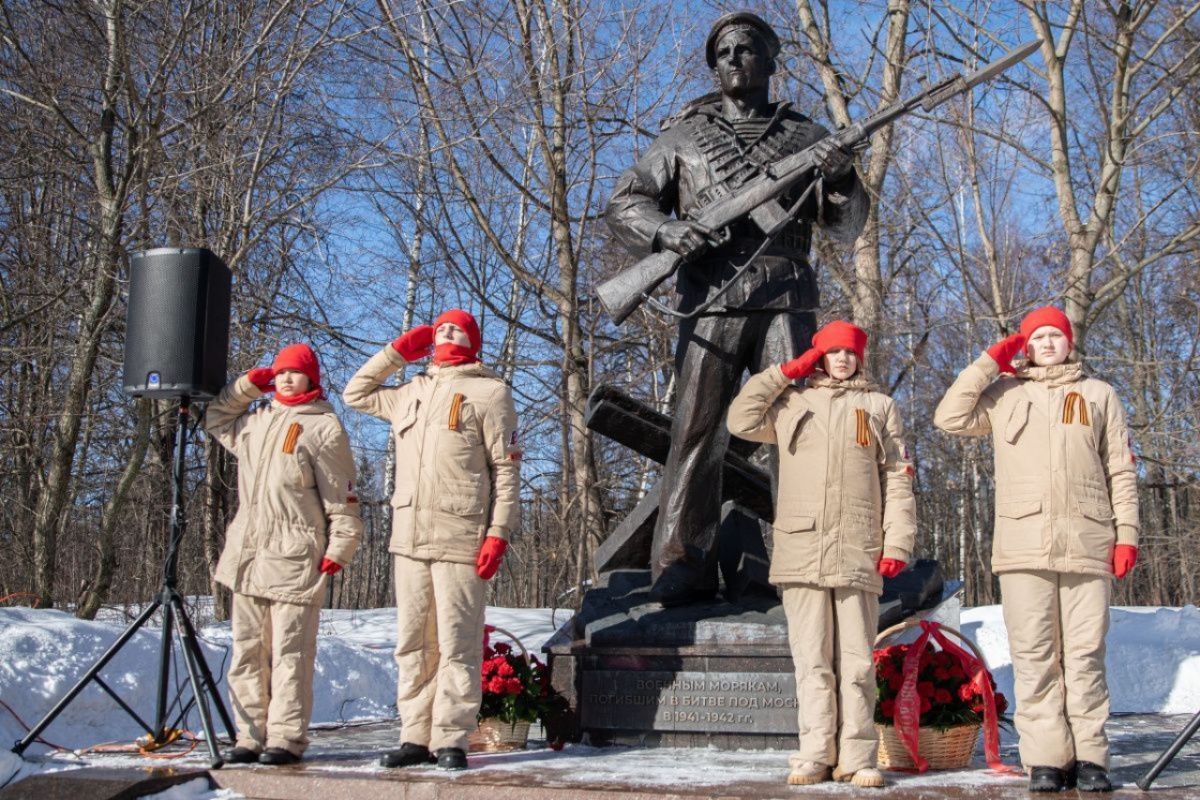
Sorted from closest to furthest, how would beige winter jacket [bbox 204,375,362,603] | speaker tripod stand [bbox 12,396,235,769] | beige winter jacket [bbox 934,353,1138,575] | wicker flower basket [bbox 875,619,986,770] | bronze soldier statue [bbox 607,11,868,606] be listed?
1. beige winter jacket [bbox 934,353,1138,575]
2. wicker flower basket [bbox 875,619,986,770]
3. speaker tripod stand [bbox 12,396,235,769]
4. beige winter jacket [bbox 204,375,362,603]
5. bronze soldier statue [bbox 607,11,868,606]

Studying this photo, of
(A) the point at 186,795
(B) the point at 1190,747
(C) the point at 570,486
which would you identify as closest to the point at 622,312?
(A) the point at 186,795

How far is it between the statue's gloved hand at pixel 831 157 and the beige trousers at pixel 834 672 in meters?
2.02

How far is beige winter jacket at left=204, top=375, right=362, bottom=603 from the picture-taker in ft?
16.5

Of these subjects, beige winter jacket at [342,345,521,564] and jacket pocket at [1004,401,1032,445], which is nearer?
jacket pocket at [1004,401,1032,445]

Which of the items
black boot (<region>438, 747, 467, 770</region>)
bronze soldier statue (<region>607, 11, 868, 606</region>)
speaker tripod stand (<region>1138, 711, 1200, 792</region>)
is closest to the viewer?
speaker tripod stand (<region>1138, 711, 1200, 792</region>)

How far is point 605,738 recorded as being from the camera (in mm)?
5469

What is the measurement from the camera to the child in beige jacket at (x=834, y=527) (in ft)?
14.4

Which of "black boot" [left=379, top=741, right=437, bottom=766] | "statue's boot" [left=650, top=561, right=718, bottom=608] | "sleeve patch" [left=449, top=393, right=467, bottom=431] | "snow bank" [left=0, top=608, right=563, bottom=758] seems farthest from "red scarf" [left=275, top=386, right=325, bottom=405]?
"statue's boot" [left=650, top=561, right=718, bottom=608]

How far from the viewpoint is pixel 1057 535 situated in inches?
167

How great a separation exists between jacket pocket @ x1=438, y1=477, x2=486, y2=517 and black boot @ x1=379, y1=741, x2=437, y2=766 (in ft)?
3.25

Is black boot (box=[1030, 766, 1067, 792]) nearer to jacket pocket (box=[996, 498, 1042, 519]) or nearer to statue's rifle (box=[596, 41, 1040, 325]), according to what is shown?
jacket pocket (box=[996, 498, 1042, 519])

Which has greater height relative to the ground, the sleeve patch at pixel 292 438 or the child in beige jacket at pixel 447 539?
the sleeve patch at pixel 292 438

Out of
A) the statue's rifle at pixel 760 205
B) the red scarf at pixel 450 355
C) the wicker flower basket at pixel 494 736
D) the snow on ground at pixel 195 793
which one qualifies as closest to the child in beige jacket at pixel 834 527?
the statue's rifle at pixel 760 205

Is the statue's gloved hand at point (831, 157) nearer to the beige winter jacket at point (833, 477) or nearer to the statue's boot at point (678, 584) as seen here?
the beige winter jacket at point (833, 477)
